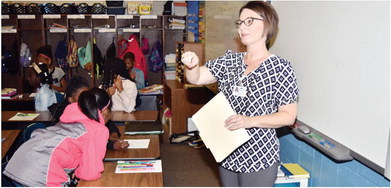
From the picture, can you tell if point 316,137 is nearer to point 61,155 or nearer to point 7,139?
point 61,155

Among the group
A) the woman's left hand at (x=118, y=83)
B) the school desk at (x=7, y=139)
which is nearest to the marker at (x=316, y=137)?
the school desk at (x=7, y=139)

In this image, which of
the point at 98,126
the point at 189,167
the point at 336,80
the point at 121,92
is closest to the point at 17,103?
the point at 121,92

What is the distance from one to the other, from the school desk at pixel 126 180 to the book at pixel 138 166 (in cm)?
5

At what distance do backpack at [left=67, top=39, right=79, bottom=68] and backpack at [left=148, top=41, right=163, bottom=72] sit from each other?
57.5 inches

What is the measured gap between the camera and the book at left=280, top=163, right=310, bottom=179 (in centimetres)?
220

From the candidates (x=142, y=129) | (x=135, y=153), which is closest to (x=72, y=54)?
(x=142, y=129)

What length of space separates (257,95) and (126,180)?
0.90 metres

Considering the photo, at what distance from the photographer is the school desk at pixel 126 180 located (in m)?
1.95

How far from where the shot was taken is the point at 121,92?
13.0ft

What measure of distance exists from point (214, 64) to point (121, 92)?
2412mm

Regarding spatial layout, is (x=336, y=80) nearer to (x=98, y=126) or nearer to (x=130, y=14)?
(x=98, y=126)

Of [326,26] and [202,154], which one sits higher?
[326,26]

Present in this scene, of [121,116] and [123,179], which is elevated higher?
[123,179]

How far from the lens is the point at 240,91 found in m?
1.61
